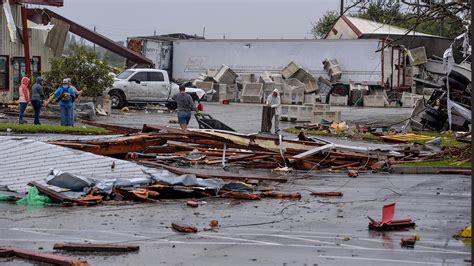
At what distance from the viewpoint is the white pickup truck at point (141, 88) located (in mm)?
42781

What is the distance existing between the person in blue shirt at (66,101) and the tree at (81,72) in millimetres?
8228

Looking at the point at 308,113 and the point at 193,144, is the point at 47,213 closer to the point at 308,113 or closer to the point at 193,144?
the point at 193,144

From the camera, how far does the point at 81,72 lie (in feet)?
123

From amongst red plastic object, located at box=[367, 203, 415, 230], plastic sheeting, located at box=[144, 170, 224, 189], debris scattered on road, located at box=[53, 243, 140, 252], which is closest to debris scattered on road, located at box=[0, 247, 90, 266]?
debris scattered on road, located at box=[53, 243, 140, 252]

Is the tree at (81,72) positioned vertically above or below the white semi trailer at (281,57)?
below

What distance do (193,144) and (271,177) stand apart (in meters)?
4.04

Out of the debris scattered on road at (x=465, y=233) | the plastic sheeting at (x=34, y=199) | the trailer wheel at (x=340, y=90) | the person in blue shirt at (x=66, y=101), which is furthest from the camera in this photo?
the trailer wheel at (x=340, y=90)

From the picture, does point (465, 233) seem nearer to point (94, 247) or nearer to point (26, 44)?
point (94, 247)

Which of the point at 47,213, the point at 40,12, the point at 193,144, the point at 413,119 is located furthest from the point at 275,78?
the point at 47,213

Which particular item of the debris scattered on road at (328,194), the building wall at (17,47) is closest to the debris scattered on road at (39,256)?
the debris scattered on road at (328,194)

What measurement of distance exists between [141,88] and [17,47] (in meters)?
6.95

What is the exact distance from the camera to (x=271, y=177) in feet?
61.7

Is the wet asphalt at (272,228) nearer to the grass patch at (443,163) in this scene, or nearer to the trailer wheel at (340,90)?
the grass patch at (443,163)

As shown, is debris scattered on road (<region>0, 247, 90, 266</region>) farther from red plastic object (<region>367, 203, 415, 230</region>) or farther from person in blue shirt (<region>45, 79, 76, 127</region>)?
person in blue shirt (<region>45, 79, 76, 127</region>)
